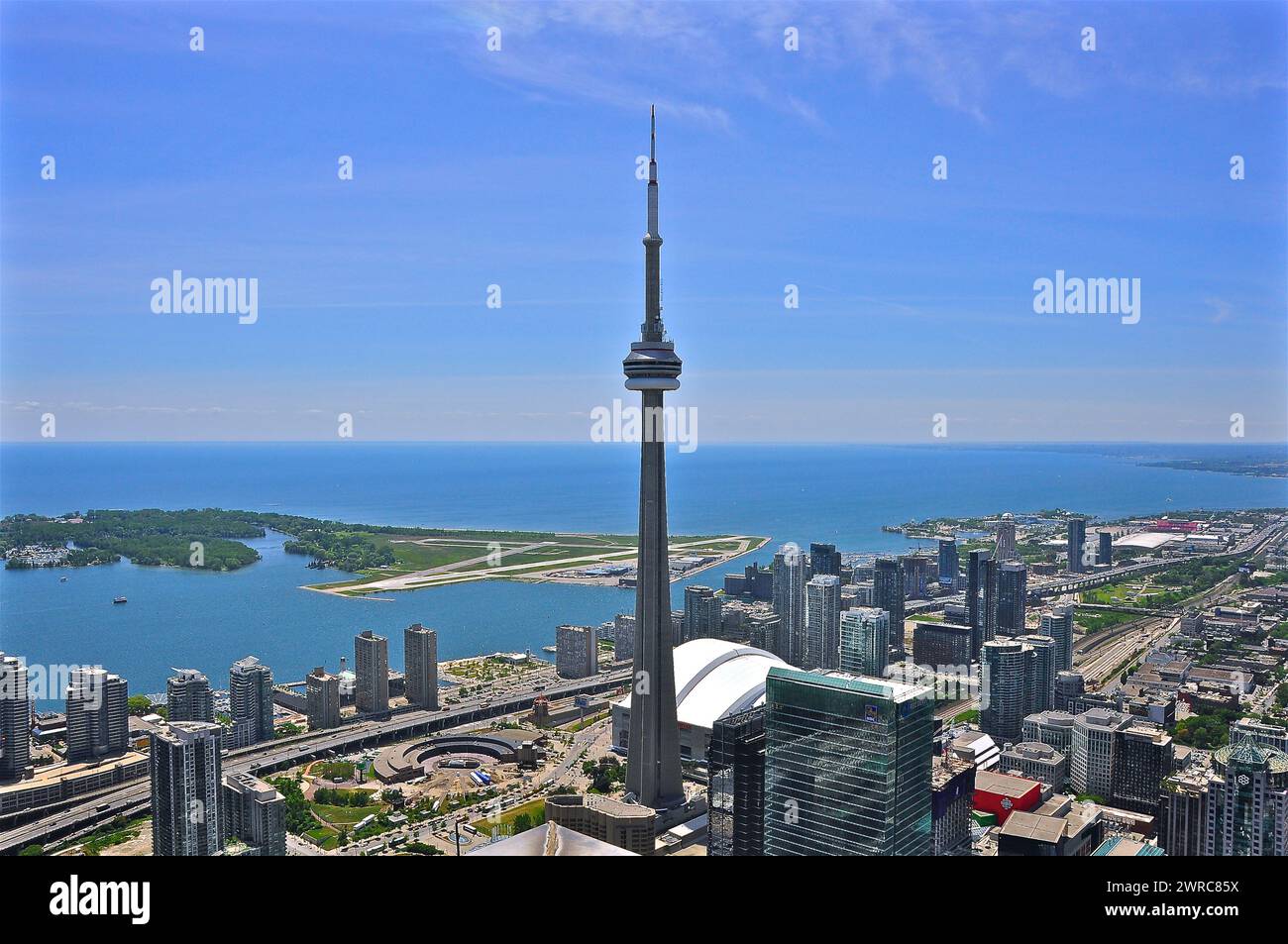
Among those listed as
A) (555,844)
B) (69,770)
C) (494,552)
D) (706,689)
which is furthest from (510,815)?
(494,552)

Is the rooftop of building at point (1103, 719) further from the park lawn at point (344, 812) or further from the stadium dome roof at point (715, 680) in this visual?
the park lawn at point (344, 812)

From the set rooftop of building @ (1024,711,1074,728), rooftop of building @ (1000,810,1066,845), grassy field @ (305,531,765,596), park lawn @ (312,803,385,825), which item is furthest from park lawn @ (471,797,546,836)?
grassy field @ (305,531,765,596)

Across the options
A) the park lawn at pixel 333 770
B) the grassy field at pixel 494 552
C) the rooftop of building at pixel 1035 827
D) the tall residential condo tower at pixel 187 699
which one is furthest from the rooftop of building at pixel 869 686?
the grassy field at pixel 494 552

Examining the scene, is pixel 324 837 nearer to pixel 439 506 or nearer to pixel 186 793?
pixel 186 793

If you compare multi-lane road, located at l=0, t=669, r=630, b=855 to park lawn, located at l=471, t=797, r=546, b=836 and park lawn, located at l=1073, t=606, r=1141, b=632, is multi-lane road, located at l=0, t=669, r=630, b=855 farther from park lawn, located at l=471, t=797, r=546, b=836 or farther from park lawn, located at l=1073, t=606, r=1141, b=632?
park lawn, located at l=1073, t=606, r=1141, b=632

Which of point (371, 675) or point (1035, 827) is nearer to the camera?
point (1035, 827)
